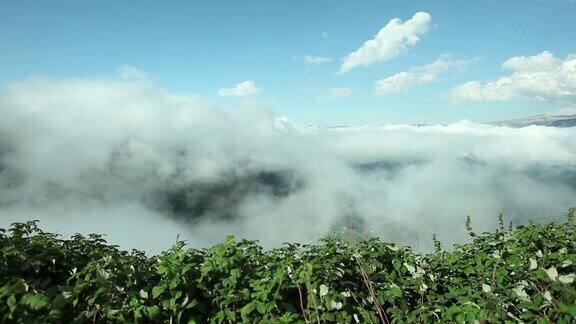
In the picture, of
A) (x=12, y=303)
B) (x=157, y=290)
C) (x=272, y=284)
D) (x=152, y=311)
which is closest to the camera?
(x=12, y=303)

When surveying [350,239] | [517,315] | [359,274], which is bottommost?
[517,315]

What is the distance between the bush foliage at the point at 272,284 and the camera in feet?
17.2

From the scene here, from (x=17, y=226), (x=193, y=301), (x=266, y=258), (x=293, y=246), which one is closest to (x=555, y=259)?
(x=293, y=246)

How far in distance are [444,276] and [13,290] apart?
6.49m

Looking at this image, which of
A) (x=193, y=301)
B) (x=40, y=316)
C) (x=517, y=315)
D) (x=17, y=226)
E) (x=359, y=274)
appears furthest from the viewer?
(x=17, y=226)

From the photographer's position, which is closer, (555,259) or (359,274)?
(359,274)

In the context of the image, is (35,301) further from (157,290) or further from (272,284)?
(272,284)

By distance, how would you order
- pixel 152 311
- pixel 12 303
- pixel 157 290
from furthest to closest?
1. pixel 157 290
2. pixel 152 311
3. pixel 12 303

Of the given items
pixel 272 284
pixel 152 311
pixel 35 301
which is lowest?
pixel 152 311

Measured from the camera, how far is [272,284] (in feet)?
17.8

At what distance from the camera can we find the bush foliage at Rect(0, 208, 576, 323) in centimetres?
524

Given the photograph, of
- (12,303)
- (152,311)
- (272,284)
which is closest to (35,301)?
(12,303)

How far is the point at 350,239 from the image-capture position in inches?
254

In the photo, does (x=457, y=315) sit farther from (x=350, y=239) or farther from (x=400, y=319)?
(x=350, y=239)
